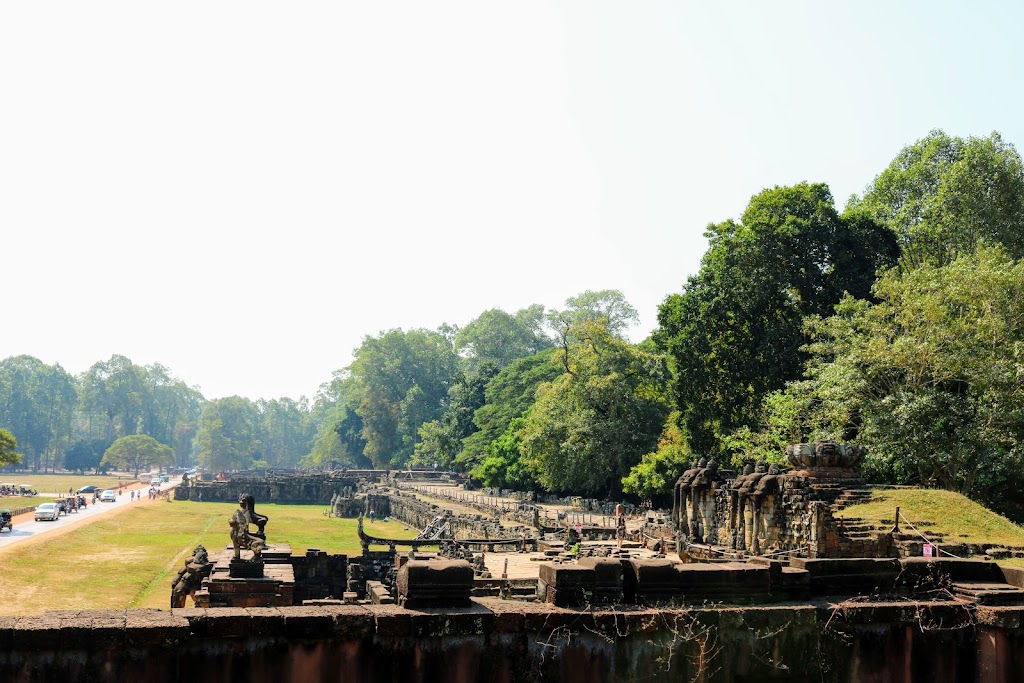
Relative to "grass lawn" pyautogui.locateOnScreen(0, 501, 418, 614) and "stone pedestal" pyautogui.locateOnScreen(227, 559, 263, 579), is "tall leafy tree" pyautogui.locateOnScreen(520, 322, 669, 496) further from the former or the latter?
"stone pedestal" pyautogui.locateOnScreen(227, 559, 263, 579)

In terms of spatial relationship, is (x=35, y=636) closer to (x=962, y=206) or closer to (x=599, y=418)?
(x=962, y=206)

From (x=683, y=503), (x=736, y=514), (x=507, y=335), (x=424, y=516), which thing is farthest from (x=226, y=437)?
(x=736, y=514)

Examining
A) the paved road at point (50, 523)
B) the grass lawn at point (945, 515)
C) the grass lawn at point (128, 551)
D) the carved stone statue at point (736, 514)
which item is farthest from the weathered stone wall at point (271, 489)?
the grass lawn at point (945, 515)

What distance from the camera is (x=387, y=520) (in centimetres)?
5706

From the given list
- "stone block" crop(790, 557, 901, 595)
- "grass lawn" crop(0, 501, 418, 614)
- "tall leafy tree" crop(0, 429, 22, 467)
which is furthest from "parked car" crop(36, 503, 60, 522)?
"stone block" crop(790, 557, 901, 595)

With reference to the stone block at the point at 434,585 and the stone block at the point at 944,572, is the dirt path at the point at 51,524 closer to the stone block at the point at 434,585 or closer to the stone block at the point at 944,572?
the stone block at the point at 434,585

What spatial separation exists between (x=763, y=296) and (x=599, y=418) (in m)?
12.4

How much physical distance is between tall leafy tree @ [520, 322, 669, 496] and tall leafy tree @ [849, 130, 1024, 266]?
13.9m

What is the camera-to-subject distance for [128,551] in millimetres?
35562

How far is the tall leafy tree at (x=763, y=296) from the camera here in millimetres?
35406

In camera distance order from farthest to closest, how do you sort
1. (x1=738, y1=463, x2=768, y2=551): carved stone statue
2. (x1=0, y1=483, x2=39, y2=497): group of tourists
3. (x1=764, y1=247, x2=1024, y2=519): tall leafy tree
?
(x1=0, y1=483, x2=39, y2=497): group of tourists
(x1=764, y1=247, x2=1024, y2=519): tall leafy tree
(x1=738, y1=463, x2=768, y2=551): carved stone statue

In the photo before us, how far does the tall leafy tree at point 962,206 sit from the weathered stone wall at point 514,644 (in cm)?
3058

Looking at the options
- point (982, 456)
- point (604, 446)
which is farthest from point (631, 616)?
point (604, 446)

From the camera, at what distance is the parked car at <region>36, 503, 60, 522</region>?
45812mm
